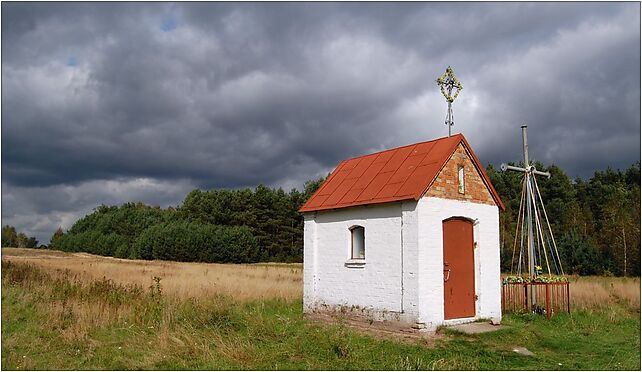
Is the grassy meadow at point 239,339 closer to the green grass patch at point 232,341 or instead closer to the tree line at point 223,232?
the green grass patch at point 232,341

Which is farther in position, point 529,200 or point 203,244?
point 203,244

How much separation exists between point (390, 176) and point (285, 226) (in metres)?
50.5

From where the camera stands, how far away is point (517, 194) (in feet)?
159

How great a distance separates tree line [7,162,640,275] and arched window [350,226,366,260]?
2501 cm

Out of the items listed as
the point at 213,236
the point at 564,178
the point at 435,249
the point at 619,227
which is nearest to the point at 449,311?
the point at 435,249

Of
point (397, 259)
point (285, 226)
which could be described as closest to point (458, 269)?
point (397, 259)

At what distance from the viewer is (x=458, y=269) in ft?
44.9

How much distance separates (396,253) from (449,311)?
1.90 meters

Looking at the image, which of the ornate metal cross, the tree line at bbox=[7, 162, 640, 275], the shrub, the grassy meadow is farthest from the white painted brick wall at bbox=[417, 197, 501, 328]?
the shrub

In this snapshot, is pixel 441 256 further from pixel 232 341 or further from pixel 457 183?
pixel 232 341

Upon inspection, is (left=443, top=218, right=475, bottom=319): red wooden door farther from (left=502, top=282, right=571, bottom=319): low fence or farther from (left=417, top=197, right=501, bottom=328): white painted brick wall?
(left=502, top=282, right=571, bottom=319): low fence

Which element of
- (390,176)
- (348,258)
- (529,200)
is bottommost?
(348,258)

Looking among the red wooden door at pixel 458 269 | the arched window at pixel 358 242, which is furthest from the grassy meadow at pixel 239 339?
the arched window at pixel 358 242

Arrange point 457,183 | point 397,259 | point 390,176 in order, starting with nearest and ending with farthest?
1. point 397,259
2. point 457,183
3. point 390,176
